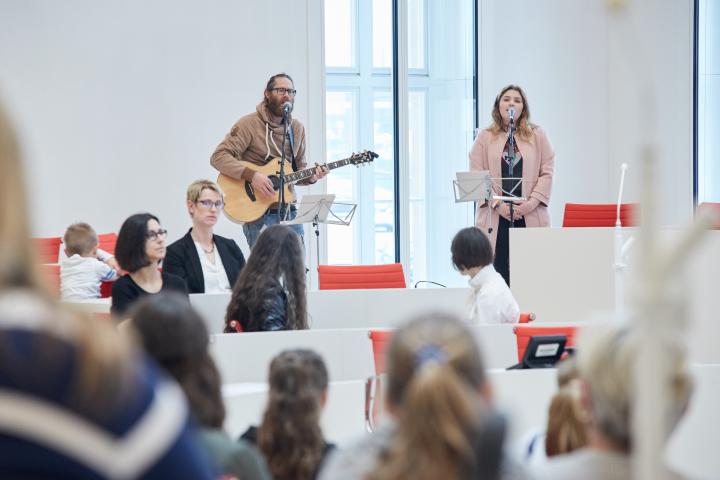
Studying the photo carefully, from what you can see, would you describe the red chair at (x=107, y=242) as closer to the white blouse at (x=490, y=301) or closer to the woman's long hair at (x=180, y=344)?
the white blouse at (x=490, y=301)

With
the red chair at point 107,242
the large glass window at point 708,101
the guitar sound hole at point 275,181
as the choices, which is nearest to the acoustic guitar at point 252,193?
the guitar sound hole at point 275,181

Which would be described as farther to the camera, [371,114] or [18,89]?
[371,114]

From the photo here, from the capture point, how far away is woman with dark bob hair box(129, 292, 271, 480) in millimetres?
1890

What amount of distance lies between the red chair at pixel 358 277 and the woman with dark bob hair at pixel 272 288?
1956 mm

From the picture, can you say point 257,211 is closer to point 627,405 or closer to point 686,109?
point 686,109

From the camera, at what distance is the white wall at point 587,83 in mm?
10453

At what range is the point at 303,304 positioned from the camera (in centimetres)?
493

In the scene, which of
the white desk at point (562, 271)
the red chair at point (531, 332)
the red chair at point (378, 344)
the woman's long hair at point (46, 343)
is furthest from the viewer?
the white desk at point (562, 271)

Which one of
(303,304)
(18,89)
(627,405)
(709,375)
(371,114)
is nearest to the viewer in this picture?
(627,405)

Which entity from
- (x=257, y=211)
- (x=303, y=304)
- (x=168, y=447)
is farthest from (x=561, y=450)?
(x=257, y=211)

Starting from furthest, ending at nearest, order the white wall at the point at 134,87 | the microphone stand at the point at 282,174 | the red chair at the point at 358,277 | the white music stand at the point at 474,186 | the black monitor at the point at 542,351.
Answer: the white wall at the point at 134,87 → the white music stand at the point at 474,186 → the microphone stand at the point at 282,174 → the red chair at the point at 358,277 → the black monitor at the point at 542,351

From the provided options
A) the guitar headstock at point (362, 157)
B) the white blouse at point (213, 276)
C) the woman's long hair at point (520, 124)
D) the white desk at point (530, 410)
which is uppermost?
the woman's long hair at point (520, 124)

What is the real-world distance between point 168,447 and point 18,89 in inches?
362

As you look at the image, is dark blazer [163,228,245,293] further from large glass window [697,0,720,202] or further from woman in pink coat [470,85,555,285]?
large glass window [697,0,720,202]
